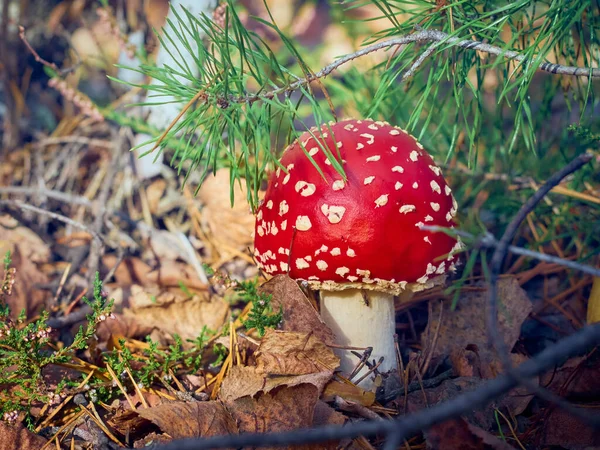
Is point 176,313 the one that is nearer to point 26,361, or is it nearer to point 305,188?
point 26,361

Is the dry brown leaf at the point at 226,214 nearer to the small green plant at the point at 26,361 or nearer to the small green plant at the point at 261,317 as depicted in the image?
the small green plant at the point at 261,317

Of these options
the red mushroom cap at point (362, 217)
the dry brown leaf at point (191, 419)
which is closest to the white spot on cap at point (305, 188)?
the red mushroom cap at point (362, 217)

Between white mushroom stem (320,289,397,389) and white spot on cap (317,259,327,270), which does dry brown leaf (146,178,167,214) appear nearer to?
white mushroom stem (320,289,397,389)

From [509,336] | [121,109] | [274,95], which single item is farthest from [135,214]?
[509,336]

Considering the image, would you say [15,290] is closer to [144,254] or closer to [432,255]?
[144,254]

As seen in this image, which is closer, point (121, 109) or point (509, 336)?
point (509, 336)
